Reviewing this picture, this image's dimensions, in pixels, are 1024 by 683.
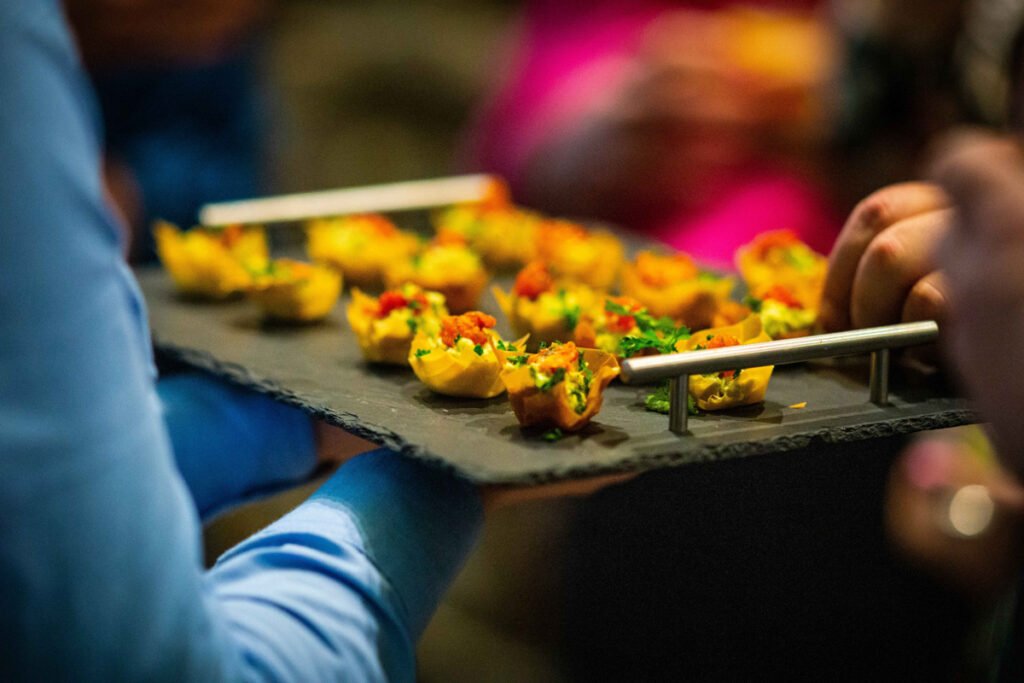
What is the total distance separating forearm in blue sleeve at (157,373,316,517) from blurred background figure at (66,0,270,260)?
2.86 feet

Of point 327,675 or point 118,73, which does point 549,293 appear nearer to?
point 327,675

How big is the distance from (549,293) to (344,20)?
267 cm

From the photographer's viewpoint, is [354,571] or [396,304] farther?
[396,304]

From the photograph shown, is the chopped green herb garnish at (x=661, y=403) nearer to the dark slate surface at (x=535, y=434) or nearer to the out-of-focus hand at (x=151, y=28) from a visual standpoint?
the dark slate surface at (x=535, y=434)

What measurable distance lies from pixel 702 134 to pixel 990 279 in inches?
49.7

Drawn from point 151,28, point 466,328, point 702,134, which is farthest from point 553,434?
point 151,28

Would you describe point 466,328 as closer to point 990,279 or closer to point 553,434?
point 553,434

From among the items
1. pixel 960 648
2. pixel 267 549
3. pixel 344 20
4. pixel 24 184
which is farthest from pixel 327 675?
pixel 344 20

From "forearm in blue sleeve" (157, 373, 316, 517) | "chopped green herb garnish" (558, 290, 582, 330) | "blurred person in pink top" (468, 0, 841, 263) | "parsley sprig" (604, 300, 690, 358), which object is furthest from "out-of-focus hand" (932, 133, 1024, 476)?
"blurred person in pink top" (468, 0, 841, 263)

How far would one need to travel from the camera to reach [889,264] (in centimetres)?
75

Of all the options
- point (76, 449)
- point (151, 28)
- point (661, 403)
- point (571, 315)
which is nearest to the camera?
point (76, 449)

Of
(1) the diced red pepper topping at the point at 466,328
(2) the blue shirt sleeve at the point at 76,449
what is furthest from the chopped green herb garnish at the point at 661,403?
(2) the blue shirt sleeve at the point at 76,449

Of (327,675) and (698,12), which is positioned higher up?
(698,12)

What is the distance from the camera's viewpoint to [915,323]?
0.72 meters
